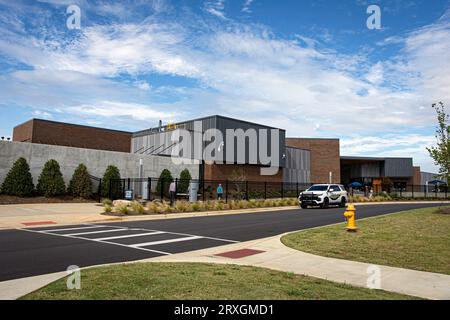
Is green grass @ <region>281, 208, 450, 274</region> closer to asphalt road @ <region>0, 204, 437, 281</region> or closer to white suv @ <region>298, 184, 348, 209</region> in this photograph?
asphalt road @ <region>0, 204, 437, 281</region>

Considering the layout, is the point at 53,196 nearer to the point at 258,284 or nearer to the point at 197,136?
the point at 197,136

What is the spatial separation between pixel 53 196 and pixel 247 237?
1824 cm

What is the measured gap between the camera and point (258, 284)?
5738mm

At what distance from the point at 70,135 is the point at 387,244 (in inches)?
1591

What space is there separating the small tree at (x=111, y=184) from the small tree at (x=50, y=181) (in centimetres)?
352

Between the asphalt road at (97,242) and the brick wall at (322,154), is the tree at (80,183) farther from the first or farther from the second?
the brick wall at (322,154)

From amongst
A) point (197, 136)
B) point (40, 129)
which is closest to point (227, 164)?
point (197, 136)

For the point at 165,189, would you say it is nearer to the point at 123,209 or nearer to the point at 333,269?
the point at 123,209

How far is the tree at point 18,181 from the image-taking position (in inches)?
917

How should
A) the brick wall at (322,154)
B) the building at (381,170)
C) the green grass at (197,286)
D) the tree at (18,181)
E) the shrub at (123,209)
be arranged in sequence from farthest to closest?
1. the building at (381,170)
2. the brick wall at (322,154)
3. the tree at (18,181)
4. the shrub at (123,209)
5. the green grass at (197,286)

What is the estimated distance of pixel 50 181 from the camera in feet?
81.6

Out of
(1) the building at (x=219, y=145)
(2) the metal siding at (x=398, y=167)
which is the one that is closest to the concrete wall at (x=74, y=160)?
(1) the building at (x=219, y=145)

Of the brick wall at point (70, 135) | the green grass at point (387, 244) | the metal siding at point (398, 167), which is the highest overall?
the brick wall at point (70, 135)

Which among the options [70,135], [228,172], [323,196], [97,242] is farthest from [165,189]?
[97,242]
